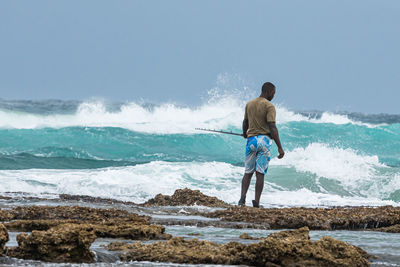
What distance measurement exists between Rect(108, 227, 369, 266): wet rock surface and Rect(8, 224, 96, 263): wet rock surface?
280 mm

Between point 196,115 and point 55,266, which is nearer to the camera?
point 55,266

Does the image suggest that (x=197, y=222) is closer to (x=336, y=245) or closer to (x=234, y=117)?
(x=336, y=245)

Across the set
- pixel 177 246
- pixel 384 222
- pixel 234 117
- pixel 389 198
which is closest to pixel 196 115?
pixel 234 117

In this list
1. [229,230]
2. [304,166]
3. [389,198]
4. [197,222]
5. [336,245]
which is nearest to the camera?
[336,245]

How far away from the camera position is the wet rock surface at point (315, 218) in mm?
6203

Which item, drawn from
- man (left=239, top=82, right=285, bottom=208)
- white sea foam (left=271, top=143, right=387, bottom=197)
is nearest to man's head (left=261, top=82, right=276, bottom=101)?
man (left=239, top=82, right=285, bottom=208)

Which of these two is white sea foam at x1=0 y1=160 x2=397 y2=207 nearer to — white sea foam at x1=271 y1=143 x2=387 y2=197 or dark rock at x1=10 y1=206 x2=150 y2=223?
white sea foam at x1=271 y1=143 x2=387 y2=197

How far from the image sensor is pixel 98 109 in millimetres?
34531

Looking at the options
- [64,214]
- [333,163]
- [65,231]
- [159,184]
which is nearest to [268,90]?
[64,214]

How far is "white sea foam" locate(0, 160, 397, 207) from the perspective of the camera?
1141cm

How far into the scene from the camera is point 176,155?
76.6ft

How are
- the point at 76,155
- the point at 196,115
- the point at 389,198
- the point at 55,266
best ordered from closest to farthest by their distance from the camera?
the point at 55,266 → the point at 389,198 → the point at 76,155 → the point at 196,115

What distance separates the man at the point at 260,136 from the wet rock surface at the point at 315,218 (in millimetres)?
1502

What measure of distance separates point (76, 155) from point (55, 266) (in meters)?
19.0
